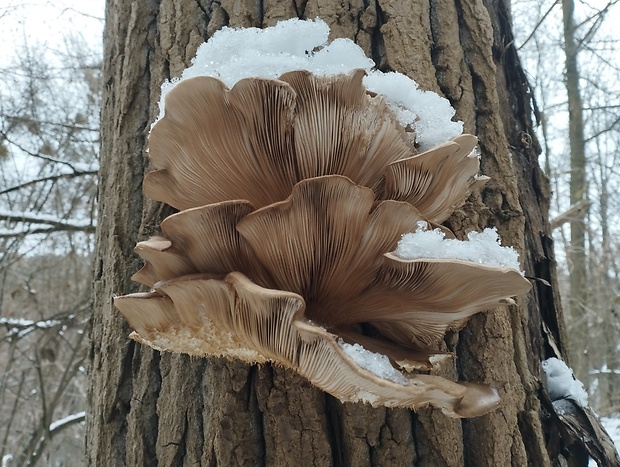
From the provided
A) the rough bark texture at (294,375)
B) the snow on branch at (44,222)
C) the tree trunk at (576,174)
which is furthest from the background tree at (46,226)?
the tree trunk at (576,174)

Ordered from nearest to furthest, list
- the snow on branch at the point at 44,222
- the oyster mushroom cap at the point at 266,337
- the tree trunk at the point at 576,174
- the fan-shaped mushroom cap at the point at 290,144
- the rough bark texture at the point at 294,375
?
the oyster mushroom cap at the point at 266,337
the fan-shaped mushroom cap at the point at 290,144
the rough bark texture at the point at 294,375
the snow on branch at the point at 44,222
the tree trunk at the point at 576,174

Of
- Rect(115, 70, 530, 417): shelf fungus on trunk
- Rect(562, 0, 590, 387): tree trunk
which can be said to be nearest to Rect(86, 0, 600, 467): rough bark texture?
Rect(115, 70, 530, 417): shelf fungus on trunk

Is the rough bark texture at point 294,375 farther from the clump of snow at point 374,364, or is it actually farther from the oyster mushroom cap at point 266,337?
the clump of snow at point 374,364

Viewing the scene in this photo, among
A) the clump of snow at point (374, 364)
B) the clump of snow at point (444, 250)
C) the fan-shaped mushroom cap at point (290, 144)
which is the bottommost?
the clump of snow at point (374, 364)

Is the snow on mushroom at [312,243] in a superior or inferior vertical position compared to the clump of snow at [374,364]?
superior

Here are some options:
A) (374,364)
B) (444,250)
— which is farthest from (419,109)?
(374,364)

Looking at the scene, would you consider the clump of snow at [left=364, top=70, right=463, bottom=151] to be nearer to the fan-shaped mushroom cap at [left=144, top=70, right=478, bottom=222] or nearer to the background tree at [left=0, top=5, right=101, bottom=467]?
the fan-shaped mushroom cap at [left=144, top=70, right=478, bottom=222]

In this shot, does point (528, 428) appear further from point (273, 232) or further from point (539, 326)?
point (273, 232)
